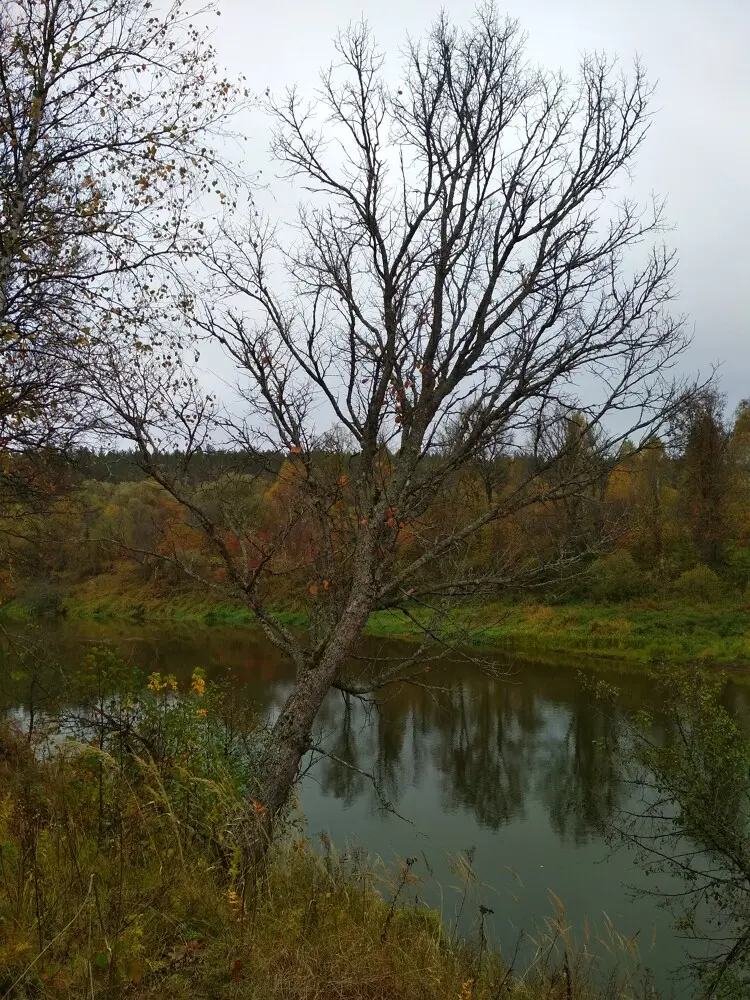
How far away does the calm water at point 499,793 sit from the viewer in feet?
24.6

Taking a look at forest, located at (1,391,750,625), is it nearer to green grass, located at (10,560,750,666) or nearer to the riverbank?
the riverbank

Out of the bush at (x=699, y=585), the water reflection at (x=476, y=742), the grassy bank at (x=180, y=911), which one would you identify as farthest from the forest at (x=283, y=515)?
the bush at (x=699, y=585)

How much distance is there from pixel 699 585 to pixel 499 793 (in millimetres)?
15761

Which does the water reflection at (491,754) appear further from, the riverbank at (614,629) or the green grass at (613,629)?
the green grass at (613,629)

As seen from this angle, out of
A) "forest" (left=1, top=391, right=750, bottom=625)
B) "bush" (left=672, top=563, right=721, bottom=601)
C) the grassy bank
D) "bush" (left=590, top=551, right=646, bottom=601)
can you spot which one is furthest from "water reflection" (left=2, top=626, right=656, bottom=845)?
"bush" (left=672, top=563, right=721, bottom=601)

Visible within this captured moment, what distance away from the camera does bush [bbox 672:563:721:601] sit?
23.5 meters

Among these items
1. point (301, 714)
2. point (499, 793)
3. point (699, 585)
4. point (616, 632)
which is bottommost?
point (499, 793)

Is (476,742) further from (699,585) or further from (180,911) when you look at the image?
(699,585)

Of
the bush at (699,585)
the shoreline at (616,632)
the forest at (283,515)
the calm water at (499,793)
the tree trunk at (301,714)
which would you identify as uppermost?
the forest at (283,515)

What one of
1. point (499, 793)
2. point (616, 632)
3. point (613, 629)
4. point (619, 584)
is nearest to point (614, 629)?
point (613, 629)

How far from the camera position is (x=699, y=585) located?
78.1ft

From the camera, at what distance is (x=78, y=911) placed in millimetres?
2232

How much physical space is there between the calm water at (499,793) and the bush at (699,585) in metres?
6.88

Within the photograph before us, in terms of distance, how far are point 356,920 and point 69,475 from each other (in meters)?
4.46
